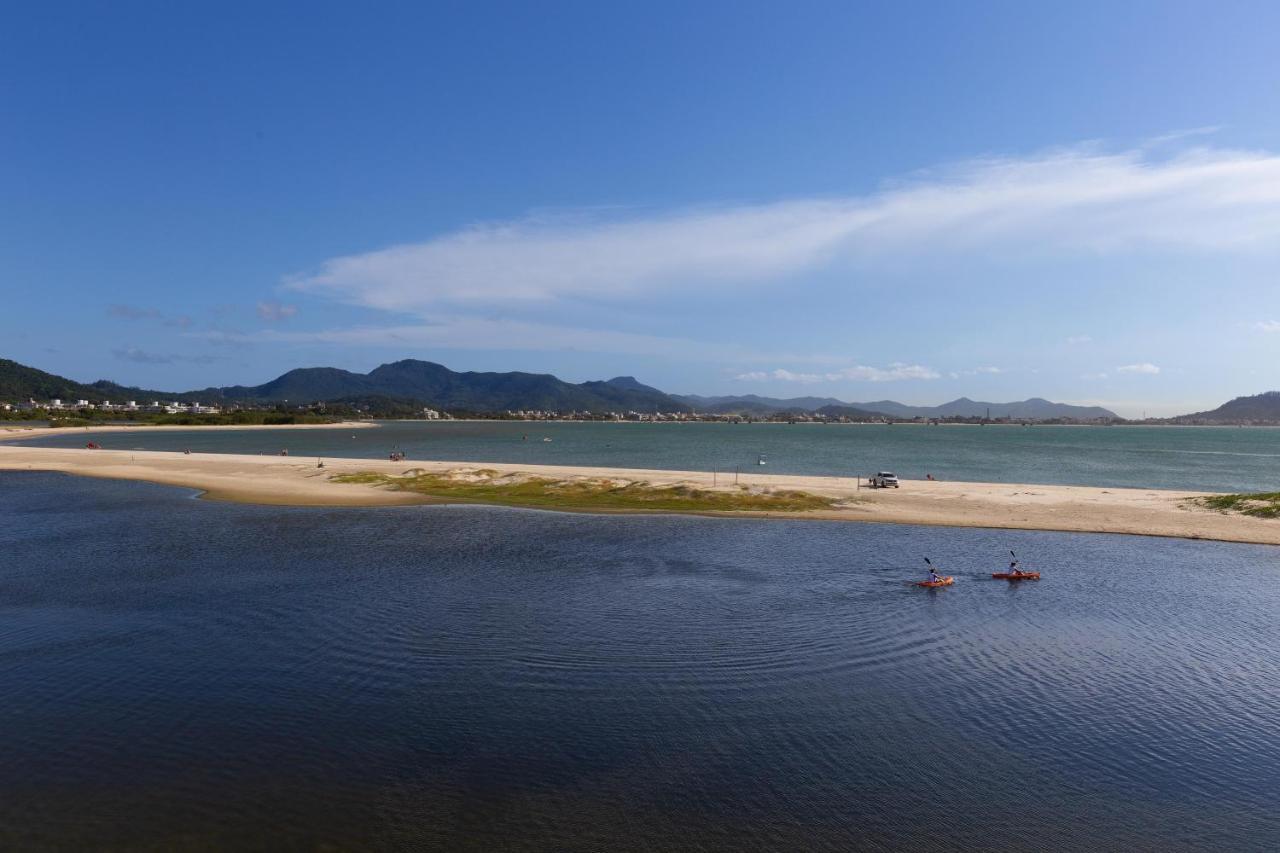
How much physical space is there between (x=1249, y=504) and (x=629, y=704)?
2347 inches

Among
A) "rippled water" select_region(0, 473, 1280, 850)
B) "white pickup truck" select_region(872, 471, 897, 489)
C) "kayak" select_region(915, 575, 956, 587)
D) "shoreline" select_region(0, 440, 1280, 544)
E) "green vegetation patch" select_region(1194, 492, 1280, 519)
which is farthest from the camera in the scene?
"white pickup truck" select_region(872, 471, 897, 489)

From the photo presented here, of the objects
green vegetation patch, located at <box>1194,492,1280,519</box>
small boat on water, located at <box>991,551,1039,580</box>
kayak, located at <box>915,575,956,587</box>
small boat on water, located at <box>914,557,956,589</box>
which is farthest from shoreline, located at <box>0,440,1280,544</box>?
kayak, located at <box>915,575,956,587</box>

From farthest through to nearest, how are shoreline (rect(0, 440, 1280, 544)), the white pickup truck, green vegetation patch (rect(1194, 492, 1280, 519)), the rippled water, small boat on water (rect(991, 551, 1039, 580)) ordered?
the white pickup truck < green vegetation patch (rect(1194, 492, 1280, 519)) < shoreline (rect(0, 440, 1280, 544)) < small boat on water (rect(991, 551, 1039, 580)) < the rippled water

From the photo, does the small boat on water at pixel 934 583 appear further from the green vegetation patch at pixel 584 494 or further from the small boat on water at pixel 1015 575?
the green vegetation patch at pixel 584 494

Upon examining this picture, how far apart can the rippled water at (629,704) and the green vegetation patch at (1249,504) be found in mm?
18371

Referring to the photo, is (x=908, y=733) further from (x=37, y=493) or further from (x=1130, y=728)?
(x=37, y=493)

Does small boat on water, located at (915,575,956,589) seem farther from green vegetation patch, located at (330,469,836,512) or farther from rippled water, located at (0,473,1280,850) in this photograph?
green vegetation patch, located at (330,469,836,512)

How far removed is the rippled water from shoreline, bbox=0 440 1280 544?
13.0 metres

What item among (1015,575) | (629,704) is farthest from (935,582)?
(629,704)

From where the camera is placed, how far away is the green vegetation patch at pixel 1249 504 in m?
53.8

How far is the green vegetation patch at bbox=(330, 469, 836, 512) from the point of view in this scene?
61.4 meters

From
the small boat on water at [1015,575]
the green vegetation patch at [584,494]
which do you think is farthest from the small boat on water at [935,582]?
the green vegetation patch at [584,494]

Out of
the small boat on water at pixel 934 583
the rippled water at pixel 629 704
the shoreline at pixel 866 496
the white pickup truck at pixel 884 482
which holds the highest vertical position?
the white pickup truck at pixel 884 482

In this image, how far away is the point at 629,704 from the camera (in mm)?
20844
